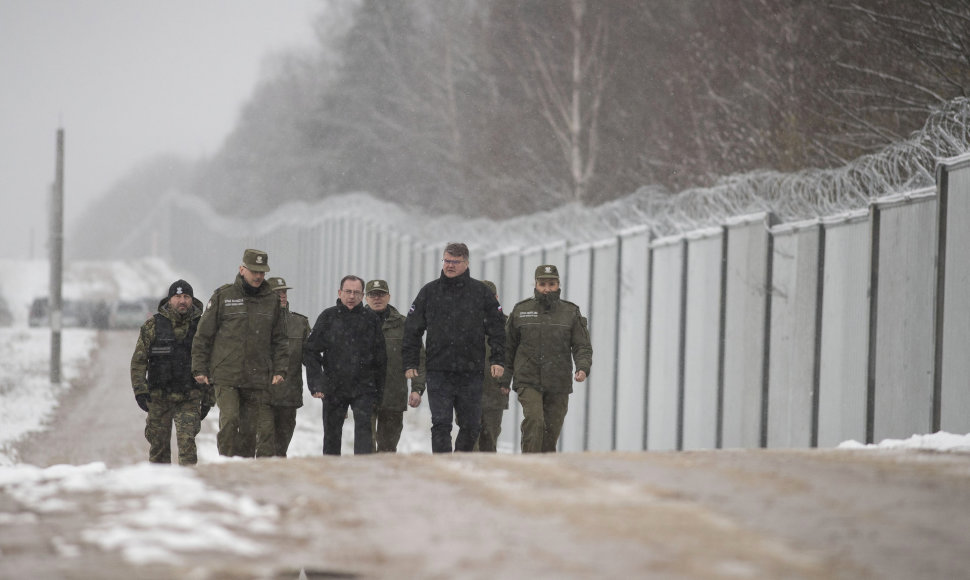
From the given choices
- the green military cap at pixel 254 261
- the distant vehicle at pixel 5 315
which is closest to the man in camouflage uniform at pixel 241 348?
the green military cap at pixel 254 261

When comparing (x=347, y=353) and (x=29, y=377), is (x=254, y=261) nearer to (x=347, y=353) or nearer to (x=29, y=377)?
(x=347, y=353)

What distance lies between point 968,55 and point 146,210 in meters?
130

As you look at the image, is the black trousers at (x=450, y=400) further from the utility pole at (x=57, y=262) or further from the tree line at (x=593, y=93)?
the utility pole at (x=57, y=262)

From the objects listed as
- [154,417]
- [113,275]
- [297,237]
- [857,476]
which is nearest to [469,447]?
[154,417]

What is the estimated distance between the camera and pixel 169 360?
10.9 metres

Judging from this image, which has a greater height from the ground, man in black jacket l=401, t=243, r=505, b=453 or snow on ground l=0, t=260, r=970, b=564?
man in black jacket l=401, t=243, r=505, b=453

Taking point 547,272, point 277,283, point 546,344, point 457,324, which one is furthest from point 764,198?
point 277,283

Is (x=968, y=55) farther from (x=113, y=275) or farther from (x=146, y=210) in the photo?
(x=146, y=210)

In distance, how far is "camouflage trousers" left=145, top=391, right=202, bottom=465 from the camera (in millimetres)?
10945

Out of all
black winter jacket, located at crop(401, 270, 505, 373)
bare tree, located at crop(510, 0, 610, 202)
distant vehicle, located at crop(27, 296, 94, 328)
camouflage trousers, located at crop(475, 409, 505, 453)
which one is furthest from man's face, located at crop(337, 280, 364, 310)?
distant vehicle, located at crop(27, 296, 94, 328)

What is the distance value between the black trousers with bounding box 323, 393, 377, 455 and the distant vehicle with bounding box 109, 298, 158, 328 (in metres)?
38.9

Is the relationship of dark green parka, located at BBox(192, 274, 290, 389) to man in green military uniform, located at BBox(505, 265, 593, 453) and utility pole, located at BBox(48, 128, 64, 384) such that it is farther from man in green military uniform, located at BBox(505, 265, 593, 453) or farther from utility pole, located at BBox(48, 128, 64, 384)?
utility pole, located at BBox(48, 128, 64, 384)

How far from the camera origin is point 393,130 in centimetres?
5662

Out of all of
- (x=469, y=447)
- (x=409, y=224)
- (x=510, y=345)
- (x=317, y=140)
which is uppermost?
(x=317, y=140)
